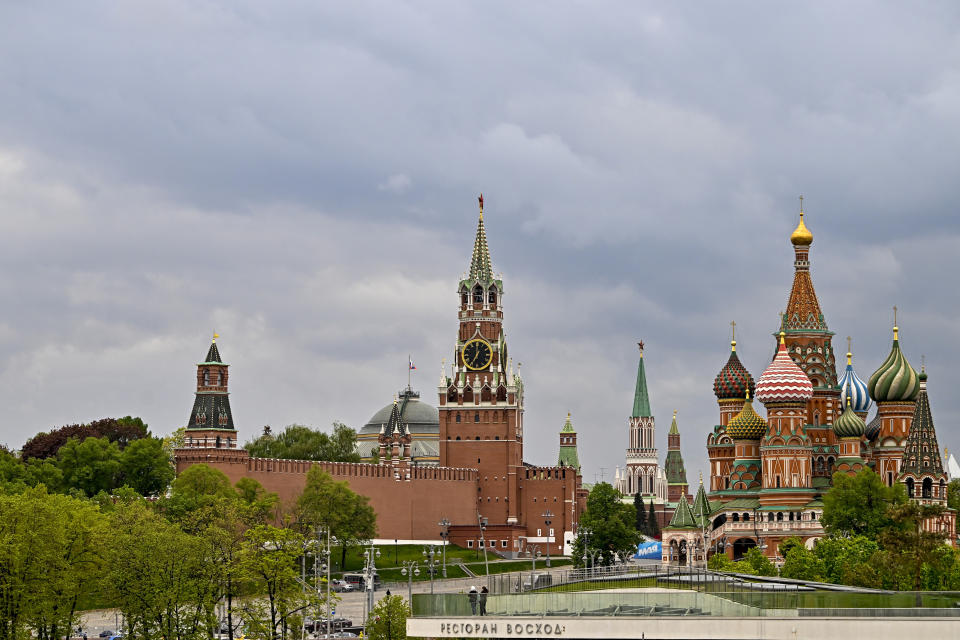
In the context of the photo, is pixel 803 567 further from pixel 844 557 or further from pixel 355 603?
pixel 355 603

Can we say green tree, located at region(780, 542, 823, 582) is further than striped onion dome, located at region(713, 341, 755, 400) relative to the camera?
No

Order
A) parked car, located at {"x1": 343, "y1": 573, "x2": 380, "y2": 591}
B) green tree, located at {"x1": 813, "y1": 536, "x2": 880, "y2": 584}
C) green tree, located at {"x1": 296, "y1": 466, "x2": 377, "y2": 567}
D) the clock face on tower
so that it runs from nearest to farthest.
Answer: green tree, located at {"x1": 813, "y1": 536, "x2": 880, "y2": 584}
parked car, located at {"x1": 343, "y1": 573, "x2": 380, "y2": 591}
green tree, located at {"x1": 296, "y1": 466, "x2": 377, "y2": 567}
the clock face on tower

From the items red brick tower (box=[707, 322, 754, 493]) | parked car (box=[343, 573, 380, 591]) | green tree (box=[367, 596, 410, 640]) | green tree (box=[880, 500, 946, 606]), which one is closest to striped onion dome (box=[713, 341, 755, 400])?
red brick tower (box=[707, 322, 754, 493])

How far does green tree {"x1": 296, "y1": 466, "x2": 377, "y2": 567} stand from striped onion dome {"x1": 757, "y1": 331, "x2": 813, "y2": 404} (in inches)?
1249

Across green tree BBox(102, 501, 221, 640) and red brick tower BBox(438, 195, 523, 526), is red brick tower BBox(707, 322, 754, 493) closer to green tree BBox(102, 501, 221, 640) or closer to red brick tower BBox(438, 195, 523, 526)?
red brick tower BBox(438, 195, 523, 526)

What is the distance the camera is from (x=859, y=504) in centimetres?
12719

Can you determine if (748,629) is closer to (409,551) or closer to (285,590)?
(285,590)

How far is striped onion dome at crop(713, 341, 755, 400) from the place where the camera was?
154m

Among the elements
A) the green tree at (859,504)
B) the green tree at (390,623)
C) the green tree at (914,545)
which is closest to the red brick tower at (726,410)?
the green tree at (859,504)

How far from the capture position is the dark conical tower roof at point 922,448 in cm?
13438

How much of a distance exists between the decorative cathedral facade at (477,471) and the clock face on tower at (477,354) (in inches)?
3.8

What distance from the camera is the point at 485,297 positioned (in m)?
174

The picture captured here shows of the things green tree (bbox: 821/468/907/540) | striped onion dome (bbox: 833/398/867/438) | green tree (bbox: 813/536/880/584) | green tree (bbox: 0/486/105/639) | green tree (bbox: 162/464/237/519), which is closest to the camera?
green tree (bbox: 0/486/105/639)

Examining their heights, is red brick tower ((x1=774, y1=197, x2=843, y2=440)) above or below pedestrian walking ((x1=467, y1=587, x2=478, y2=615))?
above
